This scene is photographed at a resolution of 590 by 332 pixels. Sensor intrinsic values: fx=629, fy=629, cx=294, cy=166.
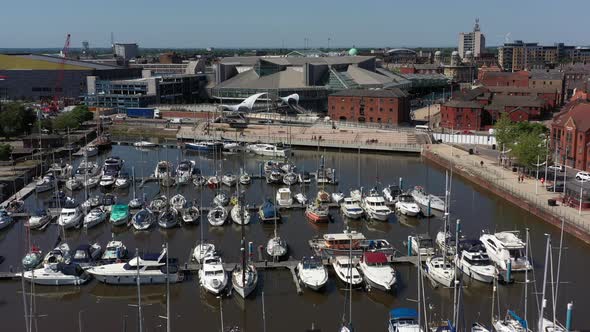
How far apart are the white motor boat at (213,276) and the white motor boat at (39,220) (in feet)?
37.9

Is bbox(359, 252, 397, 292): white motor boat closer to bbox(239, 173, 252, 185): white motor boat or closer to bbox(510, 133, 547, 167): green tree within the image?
bbox(239, 173, 252, 185): white motor boat

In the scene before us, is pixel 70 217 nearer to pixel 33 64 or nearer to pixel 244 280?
pixel 244 280

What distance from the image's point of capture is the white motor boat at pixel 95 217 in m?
31.6

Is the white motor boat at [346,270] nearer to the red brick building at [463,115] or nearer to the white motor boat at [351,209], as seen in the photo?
the white motor boat at [351,209]

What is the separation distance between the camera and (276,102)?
77.2 meters

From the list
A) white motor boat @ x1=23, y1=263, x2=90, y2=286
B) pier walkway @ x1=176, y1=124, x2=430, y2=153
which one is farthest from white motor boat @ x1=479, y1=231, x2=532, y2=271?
pier walkway @ x1=176, y1=124, x2=430, y2=153

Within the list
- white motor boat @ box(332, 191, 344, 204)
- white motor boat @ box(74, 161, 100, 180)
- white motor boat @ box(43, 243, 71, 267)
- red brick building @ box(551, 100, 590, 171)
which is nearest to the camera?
white motor boat @ box(43, 243, 71, 267)

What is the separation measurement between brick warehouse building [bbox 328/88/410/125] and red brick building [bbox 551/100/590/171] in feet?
74.0

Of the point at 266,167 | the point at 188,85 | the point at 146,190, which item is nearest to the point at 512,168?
the point at 266,167

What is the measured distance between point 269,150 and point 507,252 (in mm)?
31063

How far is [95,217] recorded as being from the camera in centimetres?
3192

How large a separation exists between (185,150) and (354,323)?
3879 centimetres

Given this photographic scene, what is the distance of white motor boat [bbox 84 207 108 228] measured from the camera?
3161 cm

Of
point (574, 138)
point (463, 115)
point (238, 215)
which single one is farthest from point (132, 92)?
point (574, 138)
